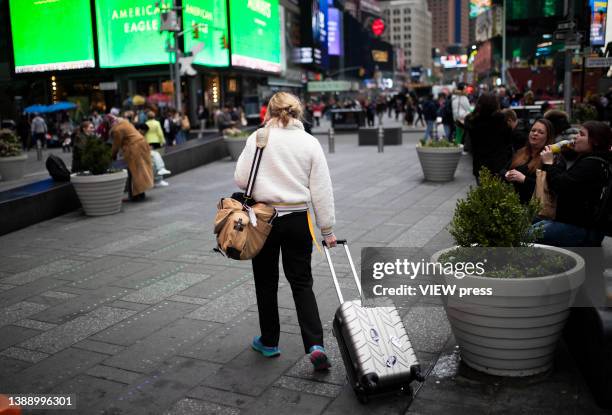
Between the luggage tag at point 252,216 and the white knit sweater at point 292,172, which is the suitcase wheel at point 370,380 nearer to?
the white knit sweater at point 292,172

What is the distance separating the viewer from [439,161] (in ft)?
41.2

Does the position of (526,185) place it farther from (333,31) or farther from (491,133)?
(333,31)

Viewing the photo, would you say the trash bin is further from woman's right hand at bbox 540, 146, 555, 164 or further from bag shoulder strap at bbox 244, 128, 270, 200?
bag shoulder strap at bbox 244, 128, 270, 200

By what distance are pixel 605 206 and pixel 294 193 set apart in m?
2.29

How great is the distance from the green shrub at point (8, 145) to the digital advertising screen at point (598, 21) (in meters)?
16.1

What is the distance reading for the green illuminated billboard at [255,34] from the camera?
4769 cm

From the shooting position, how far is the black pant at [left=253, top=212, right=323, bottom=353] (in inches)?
159

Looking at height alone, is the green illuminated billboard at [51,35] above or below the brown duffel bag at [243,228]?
above

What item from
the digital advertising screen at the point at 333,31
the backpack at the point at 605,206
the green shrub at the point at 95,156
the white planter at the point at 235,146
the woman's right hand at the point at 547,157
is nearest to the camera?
the backpack at the point at 605,206

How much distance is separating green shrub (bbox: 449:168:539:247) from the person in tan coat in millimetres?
8890

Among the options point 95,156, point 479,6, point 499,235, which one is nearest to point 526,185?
point 499,235

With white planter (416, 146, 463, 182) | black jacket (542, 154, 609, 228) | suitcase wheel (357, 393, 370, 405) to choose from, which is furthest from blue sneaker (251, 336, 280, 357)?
white planter (416, 146, 463, 182)

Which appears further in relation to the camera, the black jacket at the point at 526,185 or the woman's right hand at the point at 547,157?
the black jacket at the point at 526,185

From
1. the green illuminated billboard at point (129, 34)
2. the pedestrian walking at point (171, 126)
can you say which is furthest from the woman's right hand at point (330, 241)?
the green illuminated billboard at point (129, 34)
